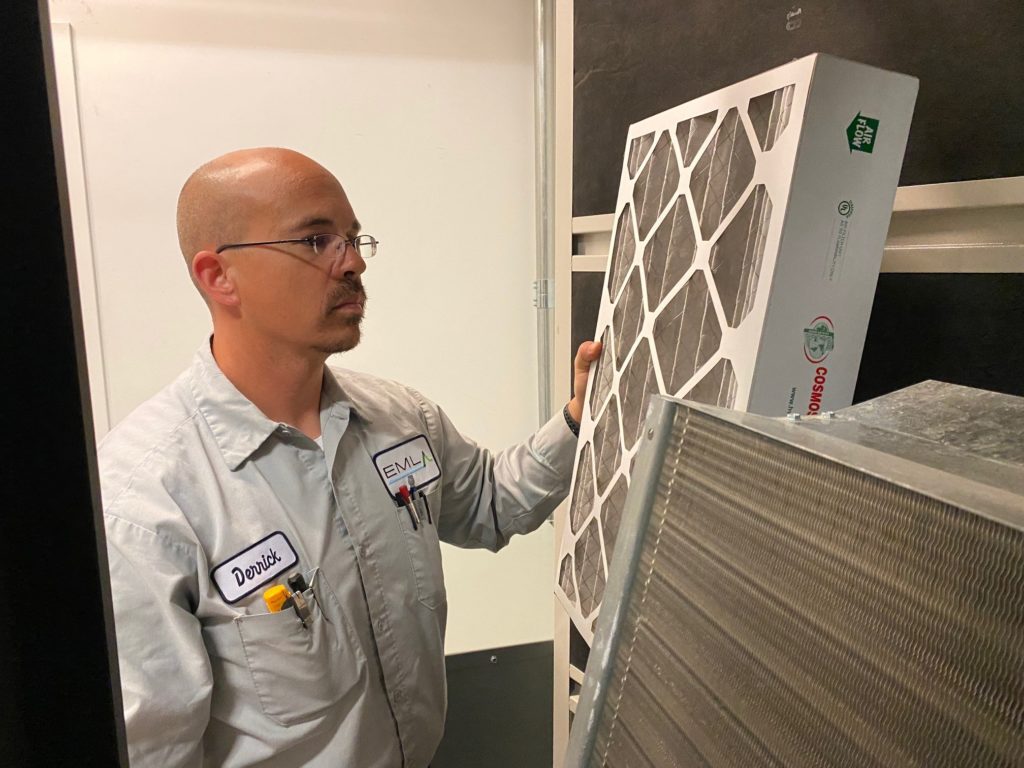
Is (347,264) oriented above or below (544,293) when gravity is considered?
above

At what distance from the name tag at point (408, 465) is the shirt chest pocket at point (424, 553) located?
0.13 ft

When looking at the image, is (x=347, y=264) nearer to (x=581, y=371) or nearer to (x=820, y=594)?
(x=581, y=371)

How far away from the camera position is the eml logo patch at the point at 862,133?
2.12 ft

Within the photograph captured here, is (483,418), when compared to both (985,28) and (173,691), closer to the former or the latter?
(173,691)

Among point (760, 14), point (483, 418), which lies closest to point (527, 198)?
point (483, 418)

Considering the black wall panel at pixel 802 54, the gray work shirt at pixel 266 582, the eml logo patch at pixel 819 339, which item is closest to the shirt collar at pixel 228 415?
the gray work shirt at pixel 266 582

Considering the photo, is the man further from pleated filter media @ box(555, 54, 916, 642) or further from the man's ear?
pleated filter media @ box(555, 54, 916, 642)

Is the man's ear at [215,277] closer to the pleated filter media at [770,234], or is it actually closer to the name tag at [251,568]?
the name tag at [251,568]

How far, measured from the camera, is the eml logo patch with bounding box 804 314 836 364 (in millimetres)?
688

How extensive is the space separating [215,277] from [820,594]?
113cm

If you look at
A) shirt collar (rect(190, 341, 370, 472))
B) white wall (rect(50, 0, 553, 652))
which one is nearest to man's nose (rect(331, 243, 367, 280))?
shirt collar (rect(190, 341, 370, 472))

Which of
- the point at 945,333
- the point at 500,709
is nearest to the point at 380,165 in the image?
the point at 500,709

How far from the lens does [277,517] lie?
1.11 meters

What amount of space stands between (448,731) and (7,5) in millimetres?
2023
